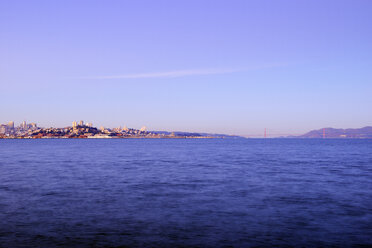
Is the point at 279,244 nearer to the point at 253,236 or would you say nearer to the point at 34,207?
the point at 253,236

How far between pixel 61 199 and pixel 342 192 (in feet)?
64.8

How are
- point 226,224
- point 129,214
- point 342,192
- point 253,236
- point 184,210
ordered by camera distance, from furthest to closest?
point 342,192
point 184,210
point 129,214
point 226,224
point 253,236

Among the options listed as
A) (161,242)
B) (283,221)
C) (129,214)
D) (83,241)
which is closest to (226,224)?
(283,221)

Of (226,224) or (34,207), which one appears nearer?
(226,224)

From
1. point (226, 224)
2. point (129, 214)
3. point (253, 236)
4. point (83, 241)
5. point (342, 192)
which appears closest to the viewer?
point (83, 241)

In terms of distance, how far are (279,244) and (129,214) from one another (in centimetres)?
754

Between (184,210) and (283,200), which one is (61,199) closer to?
(184,210)

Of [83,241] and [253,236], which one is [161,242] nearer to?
[83,241]

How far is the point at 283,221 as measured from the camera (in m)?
14.1

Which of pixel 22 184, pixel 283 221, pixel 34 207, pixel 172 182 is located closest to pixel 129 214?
pixel 34 207

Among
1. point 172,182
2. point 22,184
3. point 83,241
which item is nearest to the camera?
point 83,241

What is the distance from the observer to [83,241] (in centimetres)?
1095

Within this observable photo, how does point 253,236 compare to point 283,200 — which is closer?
point 253,236

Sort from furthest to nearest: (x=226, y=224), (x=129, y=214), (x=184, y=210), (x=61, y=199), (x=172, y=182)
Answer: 1. (x=172, y=182)
2. (x=61, y=199)
3. (x=184, y=210)
4. (x=129, y=214)
5. (x=226, y=224)
